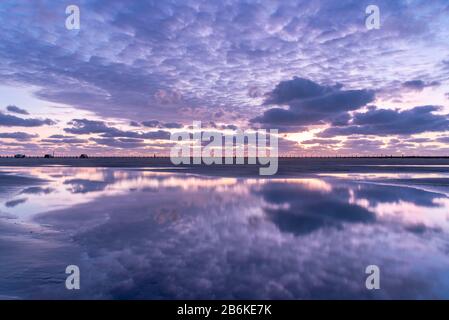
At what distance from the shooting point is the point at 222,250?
9.84m

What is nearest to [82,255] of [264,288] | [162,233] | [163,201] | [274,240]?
[162,233]

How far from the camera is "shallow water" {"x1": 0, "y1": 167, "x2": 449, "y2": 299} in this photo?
23.7 feet

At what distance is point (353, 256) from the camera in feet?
31.0

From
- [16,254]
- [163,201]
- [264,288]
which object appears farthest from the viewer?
[163,201]

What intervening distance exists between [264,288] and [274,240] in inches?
151

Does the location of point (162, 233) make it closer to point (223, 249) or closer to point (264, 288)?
point (223, 249)

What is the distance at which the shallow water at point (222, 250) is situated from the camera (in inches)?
285

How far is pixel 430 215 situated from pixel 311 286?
452 inches

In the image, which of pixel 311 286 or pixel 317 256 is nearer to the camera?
pixel 311 286

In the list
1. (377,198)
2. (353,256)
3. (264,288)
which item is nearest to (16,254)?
(264,288)

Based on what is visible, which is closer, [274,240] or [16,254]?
[16,254]
